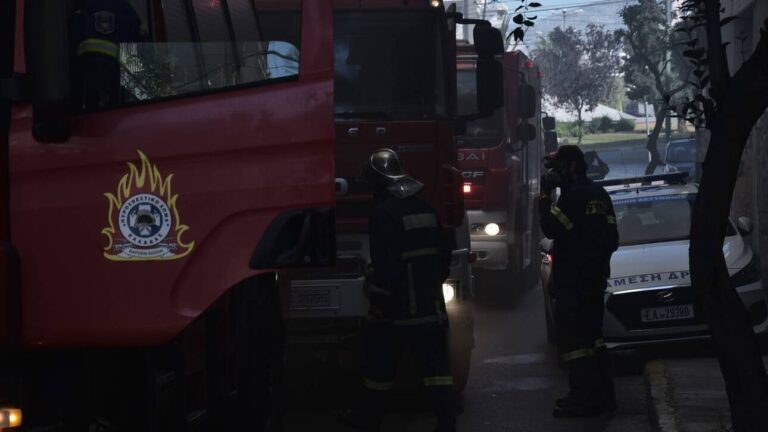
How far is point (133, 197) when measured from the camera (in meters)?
5.27

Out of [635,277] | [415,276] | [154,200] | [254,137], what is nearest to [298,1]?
[254,137]

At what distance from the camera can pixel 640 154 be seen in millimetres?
62062

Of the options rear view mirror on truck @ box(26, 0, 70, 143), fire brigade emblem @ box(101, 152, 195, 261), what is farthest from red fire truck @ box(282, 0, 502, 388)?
rear view mirror on truck @ box(26, 0, 70, 143)

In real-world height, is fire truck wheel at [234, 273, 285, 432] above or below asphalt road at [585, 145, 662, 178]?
above

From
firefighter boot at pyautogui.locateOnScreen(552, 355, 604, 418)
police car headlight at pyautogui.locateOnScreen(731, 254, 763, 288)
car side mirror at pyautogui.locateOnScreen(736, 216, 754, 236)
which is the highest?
car side mirror at pyautogui.locateOnScreen(736, 216, 754, 236)

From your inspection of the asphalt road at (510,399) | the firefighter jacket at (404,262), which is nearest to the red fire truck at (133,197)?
the firefighter jacket at (404,262)

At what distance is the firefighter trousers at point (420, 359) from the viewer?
806 cm

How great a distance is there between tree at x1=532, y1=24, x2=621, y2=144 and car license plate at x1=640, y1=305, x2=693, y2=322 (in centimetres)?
7438

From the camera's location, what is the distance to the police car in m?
11.0

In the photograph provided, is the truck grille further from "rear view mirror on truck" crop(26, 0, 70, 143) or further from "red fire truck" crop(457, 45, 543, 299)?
"rear view mirror on truck" crop(26, 0, 70, 143)

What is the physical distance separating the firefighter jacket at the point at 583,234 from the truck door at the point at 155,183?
4072 mm

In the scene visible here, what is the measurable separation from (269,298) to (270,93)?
1.28 meters

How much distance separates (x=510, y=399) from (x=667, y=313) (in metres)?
1.64

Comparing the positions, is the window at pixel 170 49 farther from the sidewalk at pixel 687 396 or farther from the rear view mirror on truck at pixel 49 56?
the sidewalk at pixel 687 396
